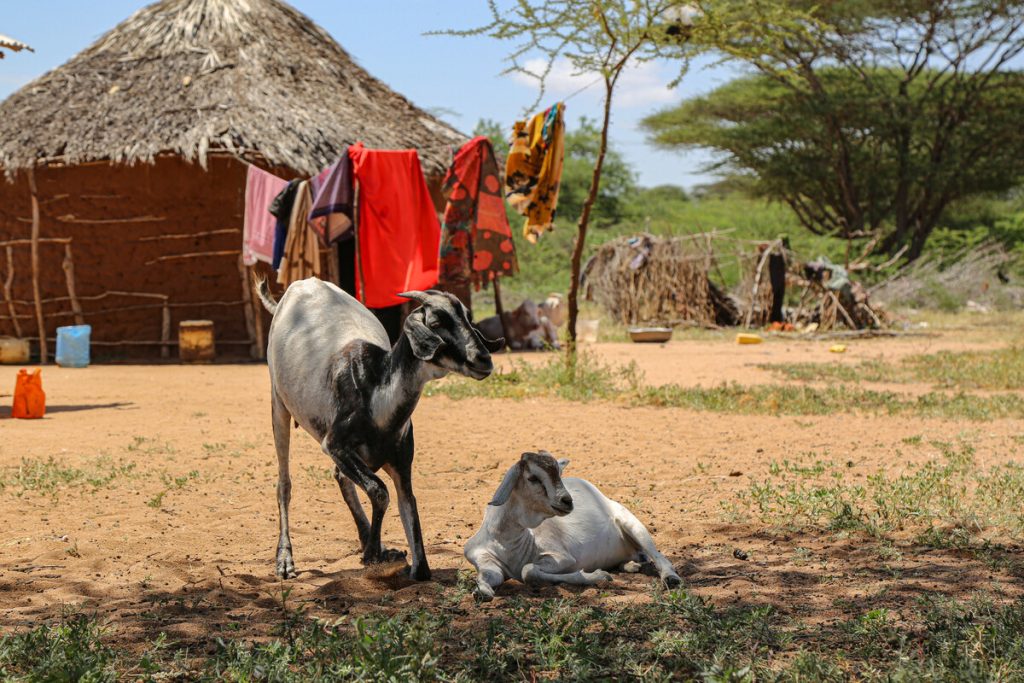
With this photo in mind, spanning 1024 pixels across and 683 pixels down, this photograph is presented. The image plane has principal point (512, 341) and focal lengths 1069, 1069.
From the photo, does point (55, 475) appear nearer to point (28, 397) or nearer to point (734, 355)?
point (28, 397)

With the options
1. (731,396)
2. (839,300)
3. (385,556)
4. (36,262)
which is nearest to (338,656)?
(385,556)

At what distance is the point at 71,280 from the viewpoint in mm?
13219

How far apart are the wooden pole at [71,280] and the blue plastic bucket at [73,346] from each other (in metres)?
0.75

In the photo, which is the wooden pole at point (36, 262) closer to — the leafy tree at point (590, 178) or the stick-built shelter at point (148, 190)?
the stick-built shelter at point (148, 190)

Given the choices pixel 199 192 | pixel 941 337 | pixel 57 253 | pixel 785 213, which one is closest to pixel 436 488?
pixel 199 192

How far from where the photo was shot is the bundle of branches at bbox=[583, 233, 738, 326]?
18.8 metres

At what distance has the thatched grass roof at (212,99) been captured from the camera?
12.8 metres

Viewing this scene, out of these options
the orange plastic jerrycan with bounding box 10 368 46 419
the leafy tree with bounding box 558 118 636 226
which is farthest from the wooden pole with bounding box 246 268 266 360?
the leafy tree with bounding box 558 118 636 226

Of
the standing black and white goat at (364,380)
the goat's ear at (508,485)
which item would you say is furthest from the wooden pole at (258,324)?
the goat's ear at (508,485)

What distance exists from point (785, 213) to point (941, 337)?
18006mm

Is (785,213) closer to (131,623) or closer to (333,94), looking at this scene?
(333,94)

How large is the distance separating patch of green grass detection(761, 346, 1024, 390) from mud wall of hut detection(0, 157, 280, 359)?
21.7 ft

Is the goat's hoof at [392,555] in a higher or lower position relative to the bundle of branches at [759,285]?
lower

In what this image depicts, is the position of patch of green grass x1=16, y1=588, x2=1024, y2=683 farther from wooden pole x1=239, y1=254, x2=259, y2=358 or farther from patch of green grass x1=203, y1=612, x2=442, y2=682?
wooden pole x1=239, y1=254, x2=259, y2=358
